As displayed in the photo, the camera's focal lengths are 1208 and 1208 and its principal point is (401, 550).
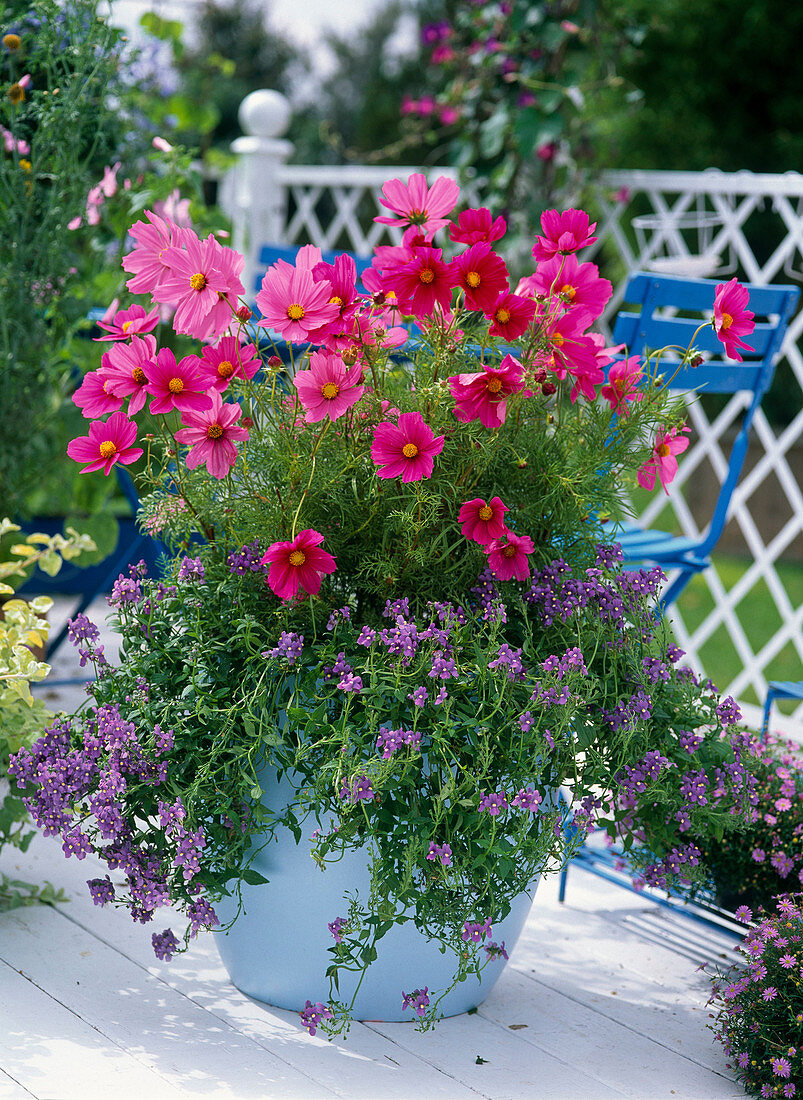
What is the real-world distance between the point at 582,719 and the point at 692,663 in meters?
2.47

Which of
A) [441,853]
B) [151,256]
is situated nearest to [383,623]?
[441,853]

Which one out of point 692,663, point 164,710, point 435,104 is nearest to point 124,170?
point 435,104

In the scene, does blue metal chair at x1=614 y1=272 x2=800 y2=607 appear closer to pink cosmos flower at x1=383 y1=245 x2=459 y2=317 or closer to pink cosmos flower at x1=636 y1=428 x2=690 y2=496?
pink cosmos flower at x1=636 y1=428 x2=690 y2=496

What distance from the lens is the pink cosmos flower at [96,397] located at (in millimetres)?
1436

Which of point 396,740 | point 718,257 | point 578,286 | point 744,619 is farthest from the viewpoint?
point 744,619

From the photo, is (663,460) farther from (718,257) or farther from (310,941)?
(718,257)

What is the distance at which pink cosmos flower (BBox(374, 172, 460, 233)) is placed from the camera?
4.77 ft

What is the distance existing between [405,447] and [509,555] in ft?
0.64

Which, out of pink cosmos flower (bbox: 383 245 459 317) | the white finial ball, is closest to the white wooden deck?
pink cosmos flower (bbox: 383 245 459 317)

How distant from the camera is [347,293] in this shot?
4.58ft

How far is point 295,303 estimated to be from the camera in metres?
1.37

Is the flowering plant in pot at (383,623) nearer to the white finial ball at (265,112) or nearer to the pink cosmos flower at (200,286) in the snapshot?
the pink cosmos flower at (200,286)

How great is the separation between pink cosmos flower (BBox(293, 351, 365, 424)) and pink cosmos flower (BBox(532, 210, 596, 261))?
Result: 337 mm

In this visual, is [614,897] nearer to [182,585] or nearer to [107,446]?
[182,585]
